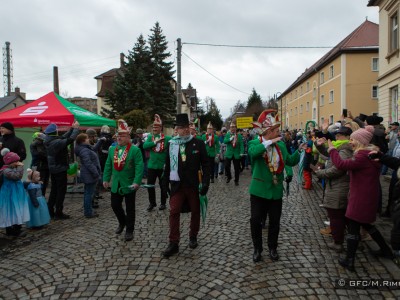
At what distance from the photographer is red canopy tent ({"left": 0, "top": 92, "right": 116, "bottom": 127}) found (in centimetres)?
922

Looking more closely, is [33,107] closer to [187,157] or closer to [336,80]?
[187,157]

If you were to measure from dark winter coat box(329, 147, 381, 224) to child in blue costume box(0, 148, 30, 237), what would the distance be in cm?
509

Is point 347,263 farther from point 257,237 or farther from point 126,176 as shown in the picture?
point 126,176

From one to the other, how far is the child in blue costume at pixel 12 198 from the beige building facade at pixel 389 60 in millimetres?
15320

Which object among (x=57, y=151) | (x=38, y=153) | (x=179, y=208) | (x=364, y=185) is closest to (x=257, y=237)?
(x=179, y=208)

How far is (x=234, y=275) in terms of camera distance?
156 inches

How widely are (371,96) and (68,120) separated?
33481mm

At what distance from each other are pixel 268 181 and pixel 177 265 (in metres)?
1.64

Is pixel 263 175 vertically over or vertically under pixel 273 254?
over

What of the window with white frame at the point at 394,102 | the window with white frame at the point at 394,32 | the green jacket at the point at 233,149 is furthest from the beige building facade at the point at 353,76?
the green jacket at the point at 233,149

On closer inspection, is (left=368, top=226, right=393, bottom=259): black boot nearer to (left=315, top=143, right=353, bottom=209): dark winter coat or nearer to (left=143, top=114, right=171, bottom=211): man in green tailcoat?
(left=315, top=143, right=353, bottom=209): dark winter coat

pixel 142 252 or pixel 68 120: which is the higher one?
pixel 68 120

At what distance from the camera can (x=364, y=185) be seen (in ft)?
13.0

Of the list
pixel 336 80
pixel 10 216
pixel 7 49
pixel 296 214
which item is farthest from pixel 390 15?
pixel 7 49
